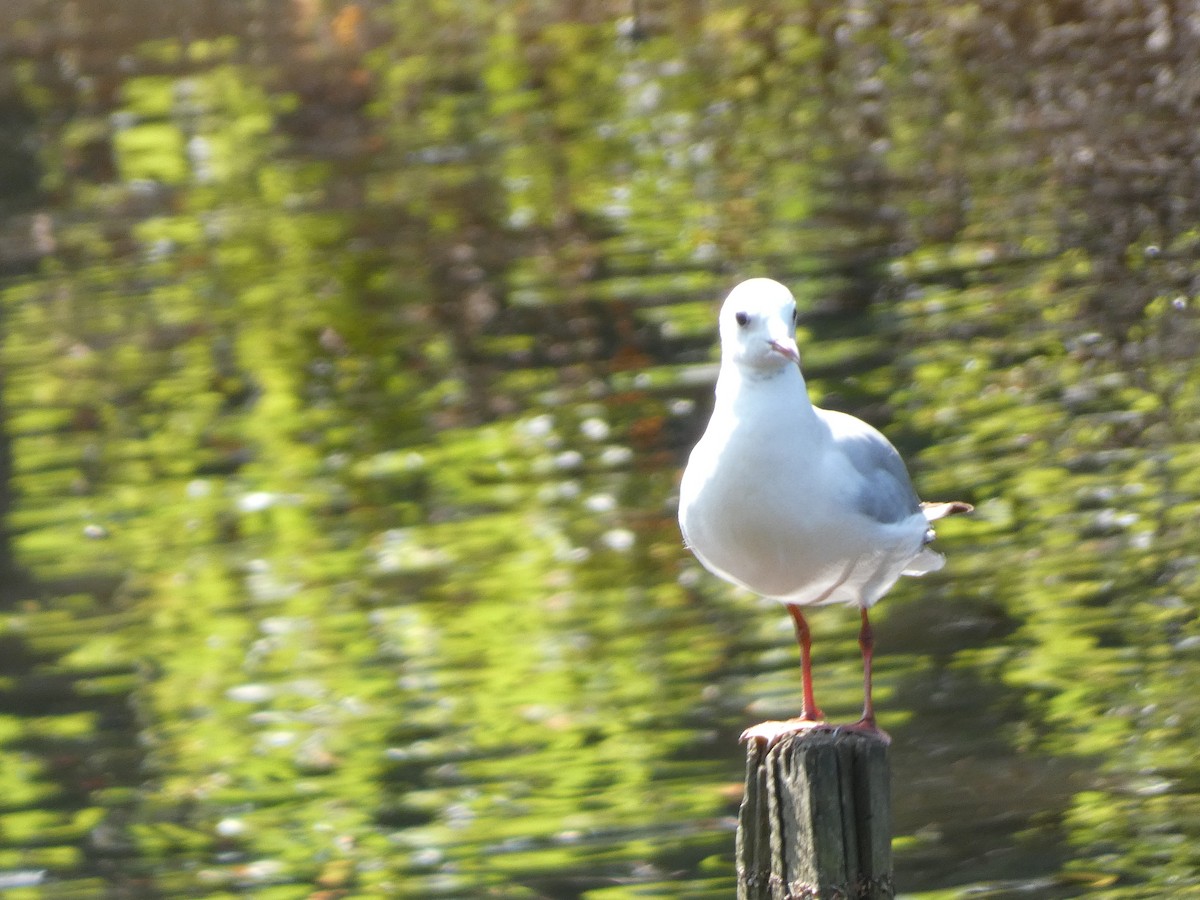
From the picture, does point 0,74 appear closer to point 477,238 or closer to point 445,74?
point 445,74

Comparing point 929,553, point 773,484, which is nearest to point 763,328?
point 773,484

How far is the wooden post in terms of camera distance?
3.72m

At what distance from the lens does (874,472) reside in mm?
4184

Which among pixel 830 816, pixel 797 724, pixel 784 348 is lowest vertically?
pixel 830 816

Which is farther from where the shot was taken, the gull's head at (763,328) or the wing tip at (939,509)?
the wing tip at (939,509)

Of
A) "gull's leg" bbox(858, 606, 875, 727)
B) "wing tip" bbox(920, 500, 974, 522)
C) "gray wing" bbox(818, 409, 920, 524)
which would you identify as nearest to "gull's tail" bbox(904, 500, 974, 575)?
"wing tip" bbox(920, 500, 974, 522)

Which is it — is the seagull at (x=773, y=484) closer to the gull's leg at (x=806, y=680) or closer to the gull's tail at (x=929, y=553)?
the gull's leg at (x=806, y=680)

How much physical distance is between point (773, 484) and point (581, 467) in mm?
6090

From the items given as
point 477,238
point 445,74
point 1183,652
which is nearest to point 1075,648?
point 1183,652

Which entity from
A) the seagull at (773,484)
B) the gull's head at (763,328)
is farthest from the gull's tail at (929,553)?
the gull's head at (763,328)

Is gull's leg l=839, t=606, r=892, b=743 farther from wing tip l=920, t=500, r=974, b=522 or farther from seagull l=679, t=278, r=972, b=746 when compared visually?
wing tip l=920, t=500, r=974, b=522

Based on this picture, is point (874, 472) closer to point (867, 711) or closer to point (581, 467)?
point (867, 711)

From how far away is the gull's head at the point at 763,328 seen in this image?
3.89 metres

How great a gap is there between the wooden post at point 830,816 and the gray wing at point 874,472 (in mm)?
531
